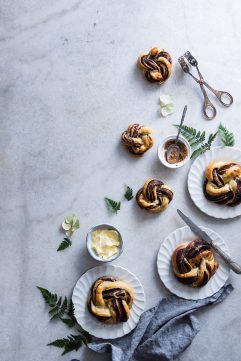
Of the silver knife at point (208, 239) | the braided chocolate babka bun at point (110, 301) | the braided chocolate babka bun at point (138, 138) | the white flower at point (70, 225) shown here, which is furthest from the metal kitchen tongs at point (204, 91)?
the braided chocolate babka bun at point (110, 301)

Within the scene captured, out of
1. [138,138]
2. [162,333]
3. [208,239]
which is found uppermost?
[138,138]

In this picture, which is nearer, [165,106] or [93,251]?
[93,251]

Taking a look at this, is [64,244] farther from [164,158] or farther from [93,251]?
[164,158]

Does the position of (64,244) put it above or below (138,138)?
below

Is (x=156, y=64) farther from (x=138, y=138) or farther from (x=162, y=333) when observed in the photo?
(x=162, y=333)

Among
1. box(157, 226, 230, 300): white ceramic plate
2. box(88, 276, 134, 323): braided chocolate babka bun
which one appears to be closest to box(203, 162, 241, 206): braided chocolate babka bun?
box(157, 226, 230, 300): white ceramic plate

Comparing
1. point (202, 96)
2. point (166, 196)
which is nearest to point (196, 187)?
point (166, 196)

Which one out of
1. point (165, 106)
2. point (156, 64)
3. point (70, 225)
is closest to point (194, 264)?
point (70, 225)

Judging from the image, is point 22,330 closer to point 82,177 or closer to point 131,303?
point 131,303
